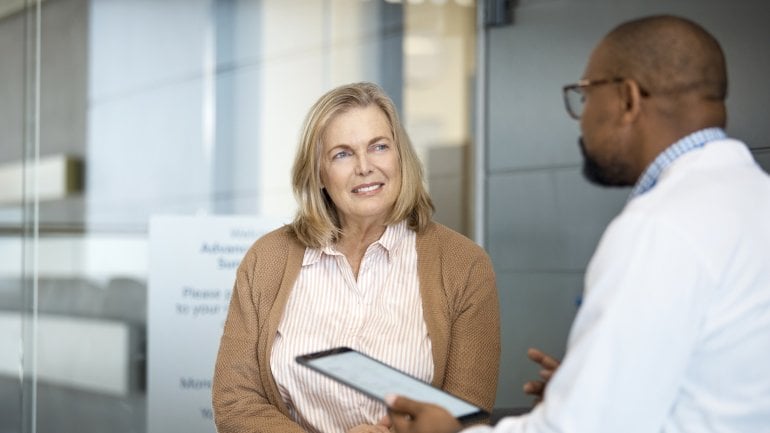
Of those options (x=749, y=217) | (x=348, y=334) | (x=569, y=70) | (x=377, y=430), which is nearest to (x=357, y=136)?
(x=348, y=334)

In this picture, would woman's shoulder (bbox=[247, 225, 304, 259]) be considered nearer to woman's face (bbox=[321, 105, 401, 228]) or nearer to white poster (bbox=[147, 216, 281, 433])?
woman's face (bbox=[321, 105, 401, 228])

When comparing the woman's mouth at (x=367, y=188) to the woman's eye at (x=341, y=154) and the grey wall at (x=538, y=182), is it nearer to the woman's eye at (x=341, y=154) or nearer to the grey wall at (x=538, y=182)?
the woman's eye at (x=341, y=154)

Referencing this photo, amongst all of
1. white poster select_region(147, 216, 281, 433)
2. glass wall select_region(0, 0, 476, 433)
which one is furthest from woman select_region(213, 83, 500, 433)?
glass wall select_region(0, 0, 476, 433)

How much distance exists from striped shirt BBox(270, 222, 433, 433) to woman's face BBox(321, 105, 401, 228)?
0.12 metres

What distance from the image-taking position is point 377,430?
2.46 metres

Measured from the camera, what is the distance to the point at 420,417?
6.04 feet

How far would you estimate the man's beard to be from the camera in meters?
1.76

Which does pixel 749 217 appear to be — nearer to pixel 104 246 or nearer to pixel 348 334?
pixel 348 334

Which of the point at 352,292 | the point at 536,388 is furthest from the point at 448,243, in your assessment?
the point at 536,388

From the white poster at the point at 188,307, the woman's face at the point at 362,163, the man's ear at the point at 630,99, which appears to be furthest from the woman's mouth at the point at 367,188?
the white poster at the point at 188,307

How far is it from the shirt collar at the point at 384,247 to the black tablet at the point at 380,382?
0.70 metres

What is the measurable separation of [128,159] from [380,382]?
10.8 feet

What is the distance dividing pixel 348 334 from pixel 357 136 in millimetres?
563

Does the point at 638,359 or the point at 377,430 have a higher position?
the point at 638,359
